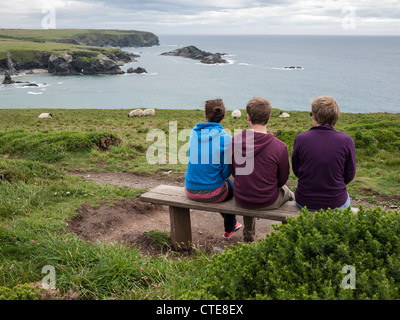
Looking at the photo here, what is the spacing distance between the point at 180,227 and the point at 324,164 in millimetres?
2484

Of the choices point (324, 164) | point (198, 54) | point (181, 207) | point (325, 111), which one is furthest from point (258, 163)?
point (198, 54)

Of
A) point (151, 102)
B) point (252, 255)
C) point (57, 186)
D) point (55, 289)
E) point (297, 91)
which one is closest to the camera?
point (252, 255)

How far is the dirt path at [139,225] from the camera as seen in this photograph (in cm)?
580

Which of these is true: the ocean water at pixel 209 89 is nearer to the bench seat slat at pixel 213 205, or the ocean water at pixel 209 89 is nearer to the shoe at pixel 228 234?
the shoe at pixel 228 234

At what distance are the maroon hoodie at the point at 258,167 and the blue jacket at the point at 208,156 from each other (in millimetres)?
212

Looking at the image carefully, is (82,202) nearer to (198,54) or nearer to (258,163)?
(258,163)

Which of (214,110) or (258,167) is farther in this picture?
(214,110)

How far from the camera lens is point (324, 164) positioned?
14.5 feet

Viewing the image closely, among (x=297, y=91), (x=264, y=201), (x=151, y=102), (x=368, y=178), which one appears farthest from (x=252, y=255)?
(x=297, y=91)

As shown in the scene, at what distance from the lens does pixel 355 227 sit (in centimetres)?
290
